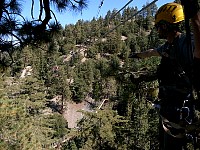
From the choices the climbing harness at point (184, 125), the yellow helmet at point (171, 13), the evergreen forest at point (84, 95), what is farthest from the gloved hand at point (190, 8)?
the yellow helmet at point (171, 13)

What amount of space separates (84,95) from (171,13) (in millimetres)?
54953

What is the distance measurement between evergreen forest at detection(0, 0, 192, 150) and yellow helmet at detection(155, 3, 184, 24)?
0.23 meters

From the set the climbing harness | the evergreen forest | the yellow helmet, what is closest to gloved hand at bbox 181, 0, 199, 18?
the evergreen forest

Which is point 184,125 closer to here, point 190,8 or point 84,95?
point 190,8

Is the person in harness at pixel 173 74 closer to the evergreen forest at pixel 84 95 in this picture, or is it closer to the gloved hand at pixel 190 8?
the evergreen forest at pixel 84 95

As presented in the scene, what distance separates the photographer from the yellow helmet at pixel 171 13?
226 centimetres

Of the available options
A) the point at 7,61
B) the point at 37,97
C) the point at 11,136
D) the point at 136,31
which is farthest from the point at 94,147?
the point at 136,31

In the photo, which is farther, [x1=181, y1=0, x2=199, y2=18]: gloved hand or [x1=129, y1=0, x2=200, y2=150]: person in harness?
[x1=129, y1=0, x2=200, y2=150]: person in harness

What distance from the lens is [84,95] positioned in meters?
57.0

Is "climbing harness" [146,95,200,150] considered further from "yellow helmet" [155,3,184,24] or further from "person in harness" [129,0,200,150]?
"yellow helmet" [155,3,184,24]

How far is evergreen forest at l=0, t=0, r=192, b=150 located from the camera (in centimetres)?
424

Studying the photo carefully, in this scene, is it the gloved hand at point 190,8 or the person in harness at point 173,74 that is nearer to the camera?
the gloved hand at point 190,8

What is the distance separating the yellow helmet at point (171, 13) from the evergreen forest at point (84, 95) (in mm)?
226

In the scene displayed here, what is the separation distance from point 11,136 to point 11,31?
56.2ft
